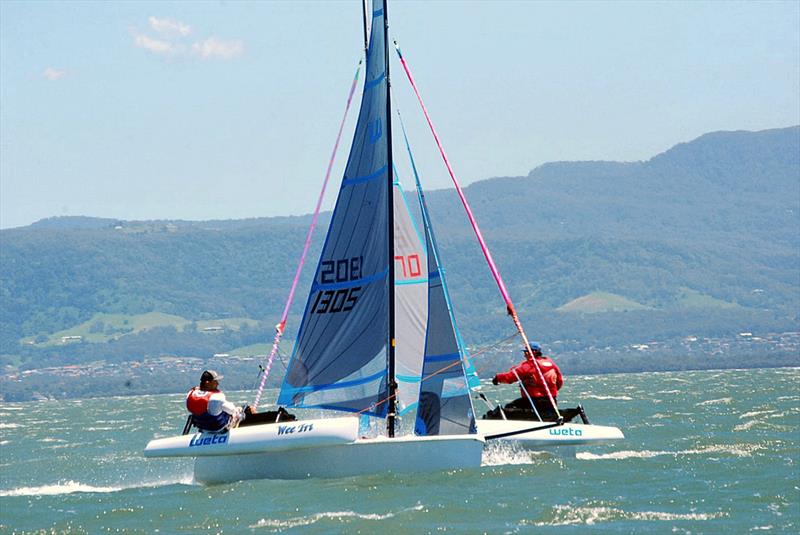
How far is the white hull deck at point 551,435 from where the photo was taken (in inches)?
982

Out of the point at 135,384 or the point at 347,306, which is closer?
the point at 347,306

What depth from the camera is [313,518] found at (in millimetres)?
19094

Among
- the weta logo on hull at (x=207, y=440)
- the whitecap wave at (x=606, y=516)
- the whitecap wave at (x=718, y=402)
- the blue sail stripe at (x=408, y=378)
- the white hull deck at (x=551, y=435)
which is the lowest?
the whitecap wave at (x=718, y=402)

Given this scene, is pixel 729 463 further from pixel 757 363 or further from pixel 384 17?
pixel 757 363

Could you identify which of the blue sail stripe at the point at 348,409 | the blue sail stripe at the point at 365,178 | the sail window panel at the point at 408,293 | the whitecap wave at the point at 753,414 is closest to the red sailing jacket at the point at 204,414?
the blue sail stripe at the point at 348,409

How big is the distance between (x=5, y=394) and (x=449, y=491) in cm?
16879

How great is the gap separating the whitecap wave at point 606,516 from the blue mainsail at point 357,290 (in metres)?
6.25

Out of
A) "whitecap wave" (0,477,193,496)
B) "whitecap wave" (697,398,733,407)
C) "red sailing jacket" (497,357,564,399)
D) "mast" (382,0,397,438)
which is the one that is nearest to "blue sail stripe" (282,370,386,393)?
"mast" (382,0,397,438)

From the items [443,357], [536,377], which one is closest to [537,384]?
[536,377]

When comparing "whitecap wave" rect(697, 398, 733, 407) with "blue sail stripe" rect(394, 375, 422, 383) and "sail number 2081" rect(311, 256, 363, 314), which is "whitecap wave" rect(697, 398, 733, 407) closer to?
"blue sail stripe" rect(394, 375, 422, 383)

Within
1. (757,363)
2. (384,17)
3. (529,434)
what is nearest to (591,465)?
(529,434)

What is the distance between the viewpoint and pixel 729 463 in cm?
2436

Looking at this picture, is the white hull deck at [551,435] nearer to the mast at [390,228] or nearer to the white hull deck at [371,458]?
the mast at [390,228]

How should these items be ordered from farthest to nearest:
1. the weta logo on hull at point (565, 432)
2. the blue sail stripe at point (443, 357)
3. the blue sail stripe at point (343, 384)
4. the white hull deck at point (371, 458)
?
the weta logo on hull at point (565, 432), the blue sail stripe at point (443, 357), the blue sail stripe at point (343, 384), the white hull deck at point (371, 458)
